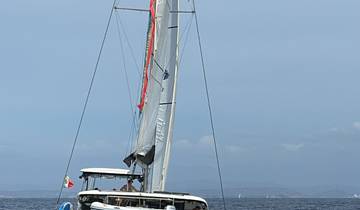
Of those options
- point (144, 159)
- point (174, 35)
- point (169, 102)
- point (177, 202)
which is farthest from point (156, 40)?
point (177, 202)

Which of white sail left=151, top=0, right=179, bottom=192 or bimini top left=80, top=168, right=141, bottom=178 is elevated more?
white sail left=151, top=0, right=179, bottom=192

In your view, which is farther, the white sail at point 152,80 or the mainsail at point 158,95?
the white sail at point 152,80

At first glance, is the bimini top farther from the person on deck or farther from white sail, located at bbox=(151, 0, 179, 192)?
white sail, located at bbox=(151, 0, 179, 192)

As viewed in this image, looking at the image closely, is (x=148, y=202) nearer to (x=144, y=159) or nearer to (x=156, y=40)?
(x=144, y=159)

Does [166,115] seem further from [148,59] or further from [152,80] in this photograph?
[148,59]

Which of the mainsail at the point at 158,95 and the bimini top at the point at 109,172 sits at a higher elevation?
the mainsail at the point at 158,95

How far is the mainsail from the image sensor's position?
29484 mm

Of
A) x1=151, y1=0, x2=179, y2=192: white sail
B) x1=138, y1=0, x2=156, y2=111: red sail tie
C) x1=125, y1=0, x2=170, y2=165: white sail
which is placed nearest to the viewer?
x1=151, y1=0, x2=179, y2=192: white sail

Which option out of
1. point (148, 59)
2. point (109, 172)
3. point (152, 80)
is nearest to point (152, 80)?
point (152, 80)

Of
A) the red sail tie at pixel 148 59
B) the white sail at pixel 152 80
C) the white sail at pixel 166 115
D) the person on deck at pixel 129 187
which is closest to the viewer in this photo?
the white sail at pixel 166 115

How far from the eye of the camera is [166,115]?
29547mm

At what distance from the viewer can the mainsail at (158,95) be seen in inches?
1161

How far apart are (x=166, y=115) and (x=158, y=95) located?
3.36 feet

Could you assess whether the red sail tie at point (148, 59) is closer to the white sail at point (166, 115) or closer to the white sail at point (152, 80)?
the white sail at point (152, 80)
